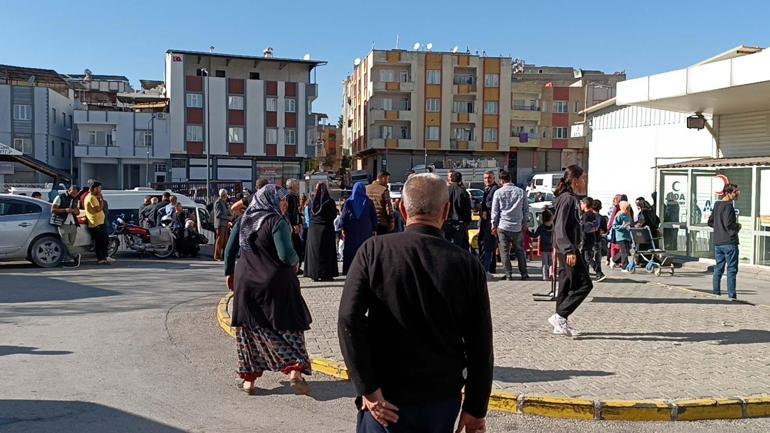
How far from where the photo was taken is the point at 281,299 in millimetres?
6309

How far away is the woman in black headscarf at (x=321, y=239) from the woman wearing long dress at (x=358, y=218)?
1.78 ft

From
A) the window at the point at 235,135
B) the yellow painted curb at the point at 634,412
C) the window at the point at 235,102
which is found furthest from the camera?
the window at the point at 235,102

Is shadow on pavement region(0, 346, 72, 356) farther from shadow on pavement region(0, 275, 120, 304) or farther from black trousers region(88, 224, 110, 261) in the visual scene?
black trousers region(88, 224, 110, 261)

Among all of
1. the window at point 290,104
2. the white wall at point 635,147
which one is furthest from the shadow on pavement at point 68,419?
the window at point 290,104

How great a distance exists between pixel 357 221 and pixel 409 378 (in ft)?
29.9

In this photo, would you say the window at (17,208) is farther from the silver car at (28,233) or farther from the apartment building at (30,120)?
the apartment building at (30,120)

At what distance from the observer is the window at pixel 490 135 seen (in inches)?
2943

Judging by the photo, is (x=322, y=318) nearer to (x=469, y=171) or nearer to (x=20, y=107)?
(x=469, y=171)

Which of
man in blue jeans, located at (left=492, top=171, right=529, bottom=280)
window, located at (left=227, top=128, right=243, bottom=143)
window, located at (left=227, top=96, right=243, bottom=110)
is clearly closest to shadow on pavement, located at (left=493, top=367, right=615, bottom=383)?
man in blue jeans, located at (left=492, top=171, right=529, bottom=280)

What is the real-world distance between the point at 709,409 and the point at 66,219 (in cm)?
1415

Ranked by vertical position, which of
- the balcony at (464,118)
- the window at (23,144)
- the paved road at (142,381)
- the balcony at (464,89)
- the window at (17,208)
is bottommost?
the paved road at (142,381)

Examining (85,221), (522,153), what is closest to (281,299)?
(85,221)

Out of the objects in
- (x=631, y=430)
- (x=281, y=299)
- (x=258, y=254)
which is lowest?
(x=631, y=430)

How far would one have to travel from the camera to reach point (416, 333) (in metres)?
3.21
